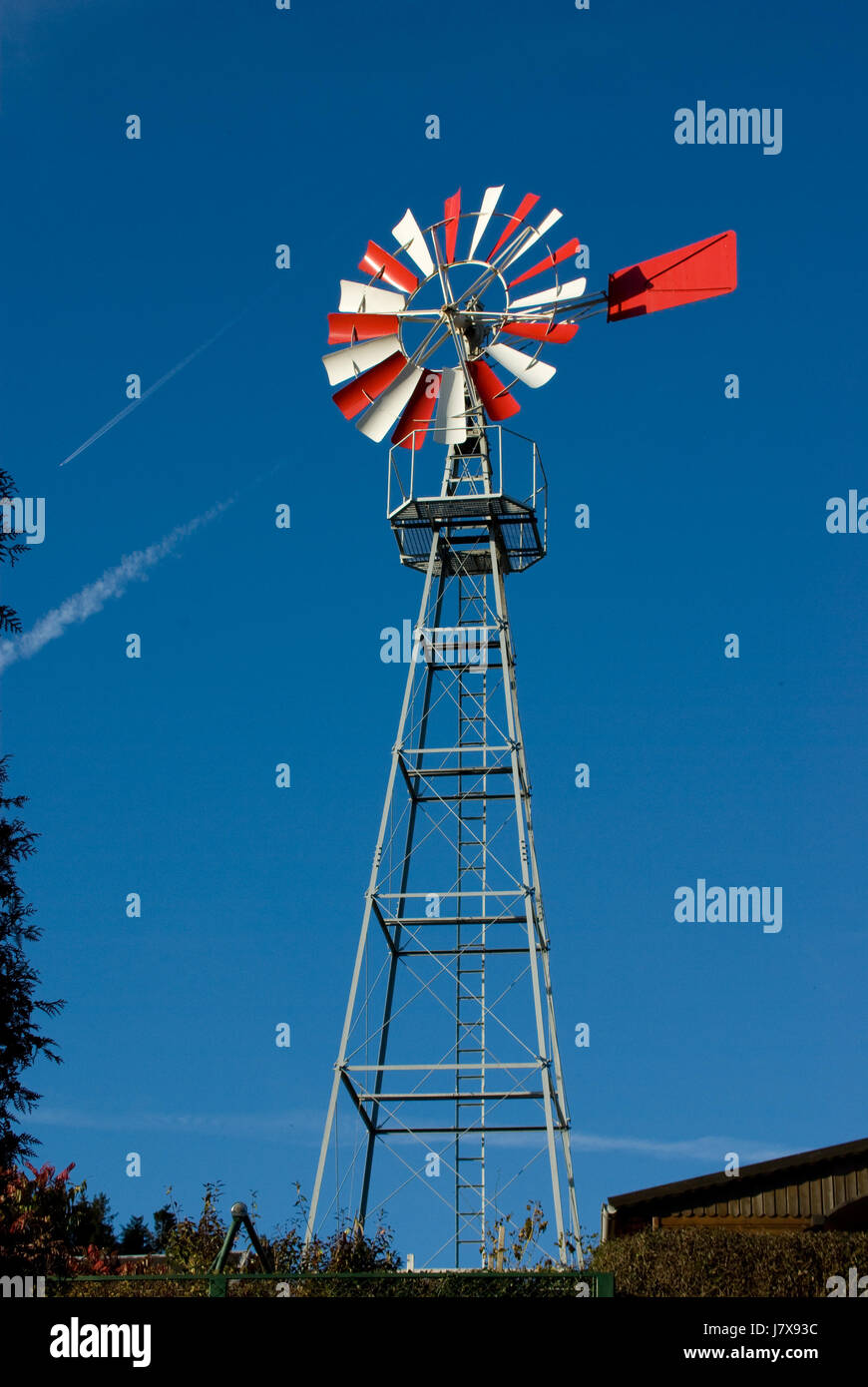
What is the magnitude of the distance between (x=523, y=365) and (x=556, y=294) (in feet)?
4.51

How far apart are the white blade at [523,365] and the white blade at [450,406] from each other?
30.2 inches

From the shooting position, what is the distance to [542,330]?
29875mm

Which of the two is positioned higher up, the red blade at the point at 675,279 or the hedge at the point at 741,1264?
the red blade at the point at 675,279

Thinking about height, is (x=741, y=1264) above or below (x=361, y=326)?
below

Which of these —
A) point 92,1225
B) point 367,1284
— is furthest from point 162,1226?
point 367,1284

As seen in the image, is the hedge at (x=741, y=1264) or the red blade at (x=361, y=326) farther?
the red blade at (x=361, y=326)

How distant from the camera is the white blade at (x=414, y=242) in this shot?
30.8 meters

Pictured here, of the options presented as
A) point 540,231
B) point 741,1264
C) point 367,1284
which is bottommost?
point 367,1284

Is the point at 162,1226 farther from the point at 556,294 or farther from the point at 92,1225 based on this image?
the point at 556,294

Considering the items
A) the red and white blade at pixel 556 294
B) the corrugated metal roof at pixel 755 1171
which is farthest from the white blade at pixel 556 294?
the corrugated metal roof at pixel 755 1171

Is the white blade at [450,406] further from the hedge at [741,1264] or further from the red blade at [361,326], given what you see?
the hedge at [741,1264]

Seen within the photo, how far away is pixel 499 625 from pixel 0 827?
13.6m
